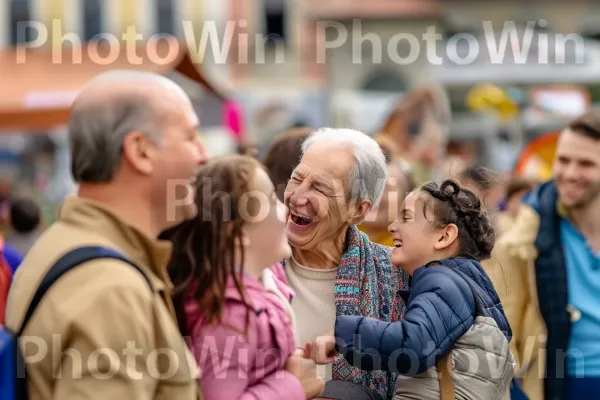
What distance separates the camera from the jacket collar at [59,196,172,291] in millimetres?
2178

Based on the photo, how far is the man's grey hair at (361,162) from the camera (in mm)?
3098

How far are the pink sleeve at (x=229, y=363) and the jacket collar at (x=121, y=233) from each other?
0.20 metres

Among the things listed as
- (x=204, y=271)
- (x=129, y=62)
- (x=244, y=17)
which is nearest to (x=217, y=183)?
(x=204, y=271)

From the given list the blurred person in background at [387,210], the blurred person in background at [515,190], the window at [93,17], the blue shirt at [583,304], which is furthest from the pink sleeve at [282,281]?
the window at [93,17]

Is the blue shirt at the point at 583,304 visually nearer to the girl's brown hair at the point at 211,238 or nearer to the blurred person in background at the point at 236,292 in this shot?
the blurred person in background at the point at 236,292

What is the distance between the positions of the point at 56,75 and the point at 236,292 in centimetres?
882

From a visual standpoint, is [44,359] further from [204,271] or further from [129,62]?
[129,62]

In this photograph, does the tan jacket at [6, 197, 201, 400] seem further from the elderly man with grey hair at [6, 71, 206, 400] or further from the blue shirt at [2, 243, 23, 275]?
the blue shirt at [2, 243, 23, 275]

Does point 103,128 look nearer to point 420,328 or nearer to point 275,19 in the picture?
point 420,328

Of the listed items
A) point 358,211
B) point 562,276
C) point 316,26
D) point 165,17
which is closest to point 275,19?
point 316,26

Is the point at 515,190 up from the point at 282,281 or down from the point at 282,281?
down

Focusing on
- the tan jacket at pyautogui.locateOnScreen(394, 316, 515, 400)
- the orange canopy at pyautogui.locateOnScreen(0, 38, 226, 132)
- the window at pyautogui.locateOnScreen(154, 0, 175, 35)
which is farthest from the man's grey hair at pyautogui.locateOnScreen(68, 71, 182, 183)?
the window at pyautogui.locateOnScreen(154, 0, 175, 35)

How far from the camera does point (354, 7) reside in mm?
37750

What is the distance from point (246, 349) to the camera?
7.78 ft
